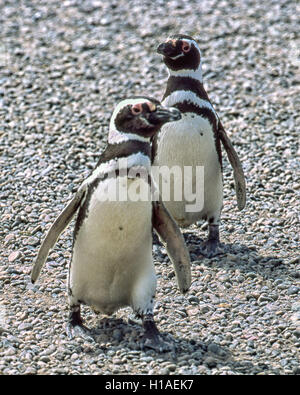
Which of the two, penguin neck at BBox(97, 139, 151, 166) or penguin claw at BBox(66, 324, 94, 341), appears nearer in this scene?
penguin neck at BBox(97, 139, 151, 166)

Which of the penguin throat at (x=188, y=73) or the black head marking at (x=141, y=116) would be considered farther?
the penguin throat at (x=188, y=73)

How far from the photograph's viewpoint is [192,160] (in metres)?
5.94

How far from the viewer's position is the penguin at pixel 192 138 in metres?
5.89

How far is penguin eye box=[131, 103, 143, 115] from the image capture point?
4691mm

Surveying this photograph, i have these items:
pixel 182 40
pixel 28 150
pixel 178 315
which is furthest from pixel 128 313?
pixel 28 150

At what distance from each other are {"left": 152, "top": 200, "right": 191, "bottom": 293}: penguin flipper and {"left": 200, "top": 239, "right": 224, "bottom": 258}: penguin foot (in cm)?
113

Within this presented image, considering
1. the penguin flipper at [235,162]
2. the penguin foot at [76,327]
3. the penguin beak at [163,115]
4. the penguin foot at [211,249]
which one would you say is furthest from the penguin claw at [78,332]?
the penguin flipper at [235,162]

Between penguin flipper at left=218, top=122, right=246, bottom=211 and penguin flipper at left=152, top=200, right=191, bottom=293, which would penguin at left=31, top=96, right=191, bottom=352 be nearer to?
penguin flipper at left=152, top=200, right=191, bottom=293

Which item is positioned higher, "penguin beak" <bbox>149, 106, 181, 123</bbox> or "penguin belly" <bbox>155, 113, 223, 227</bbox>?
"penguin beak" <bbox>149, 106, 181, 123</bbox>

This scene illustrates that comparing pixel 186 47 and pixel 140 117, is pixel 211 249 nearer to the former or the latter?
pixel 186 47

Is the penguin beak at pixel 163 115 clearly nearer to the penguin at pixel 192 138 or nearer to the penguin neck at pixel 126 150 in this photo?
the penguin neck at pixel 126 150

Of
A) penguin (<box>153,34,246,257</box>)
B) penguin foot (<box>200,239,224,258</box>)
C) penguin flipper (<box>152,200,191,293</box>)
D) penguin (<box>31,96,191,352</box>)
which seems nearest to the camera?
penguin (<box>31,96,191,352</box>)

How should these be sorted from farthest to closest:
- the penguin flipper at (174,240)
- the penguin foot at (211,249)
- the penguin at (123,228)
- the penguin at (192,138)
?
1. the penguin foot at (211,249)
2. the penguin at (192,138)
3. the penguin flipper at (174,240)
4. the penguin at (123,228)

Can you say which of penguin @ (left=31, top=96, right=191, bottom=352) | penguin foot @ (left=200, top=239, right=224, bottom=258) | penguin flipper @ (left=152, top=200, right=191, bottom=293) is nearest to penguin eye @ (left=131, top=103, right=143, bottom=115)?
penguin @ (left=31, top=96, right=191, bottom=352)
